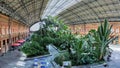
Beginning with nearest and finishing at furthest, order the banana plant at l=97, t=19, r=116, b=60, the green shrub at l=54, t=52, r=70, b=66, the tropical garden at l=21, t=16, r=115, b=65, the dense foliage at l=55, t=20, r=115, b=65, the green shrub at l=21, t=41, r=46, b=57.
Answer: the green shrub at l=54, t=52, r=70, b=66, the dense foliage at l=55, t=20, r=115, b=65, the tropical garden at l=21, t=16, r=115, b=65, the banana plant at l=97, t=19, r=116, b=60, the green shrub at l=21, t=41, r=46, b=57

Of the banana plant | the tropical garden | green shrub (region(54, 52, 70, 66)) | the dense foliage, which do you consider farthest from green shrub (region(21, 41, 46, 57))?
the banana plant

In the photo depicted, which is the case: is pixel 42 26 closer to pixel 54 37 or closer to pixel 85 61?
pixel 54 37

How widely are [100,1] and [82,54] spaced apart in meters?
24.8

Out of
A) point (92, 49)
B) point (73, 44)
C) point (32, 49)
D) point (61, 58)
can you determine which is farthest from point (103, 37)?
point (32, 49)

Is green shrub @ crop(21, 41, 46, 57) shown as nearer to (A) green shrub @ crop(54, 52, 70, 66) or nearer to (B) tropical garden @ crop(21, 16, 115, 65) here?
(B) tropical garden @ crop(21, 16, 115, 65)

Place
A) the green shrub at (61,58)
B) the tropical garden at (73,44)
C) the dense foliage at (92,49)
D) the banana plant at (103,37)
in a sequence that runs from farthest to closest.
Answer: the banana plant at (103,37)
the tropical garden at (73,44)
the dense foliage at (92,49)
the green shrub at (61,58)

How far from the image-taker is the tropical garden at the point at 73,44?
62.8ft

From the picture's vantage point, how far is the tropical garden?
1914 centimetres

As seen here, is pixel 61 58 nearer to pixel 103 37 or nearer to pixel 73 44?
pixel 73 44

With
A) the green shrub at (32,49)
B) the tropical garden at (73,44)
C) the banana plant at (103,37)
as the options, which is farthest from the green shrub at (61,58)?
the green shrub at (32,49)

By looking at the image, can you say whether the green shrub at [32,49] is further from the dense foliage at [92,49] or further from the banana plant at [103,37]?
the banana plant at [103,37]

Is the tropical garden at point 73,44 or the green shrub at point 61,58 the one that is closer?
the green shrub at point 61,58

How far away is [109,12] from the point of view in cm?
4703

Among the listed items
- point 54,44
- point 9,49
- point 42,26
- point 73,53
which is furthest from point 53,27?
point 73,53
